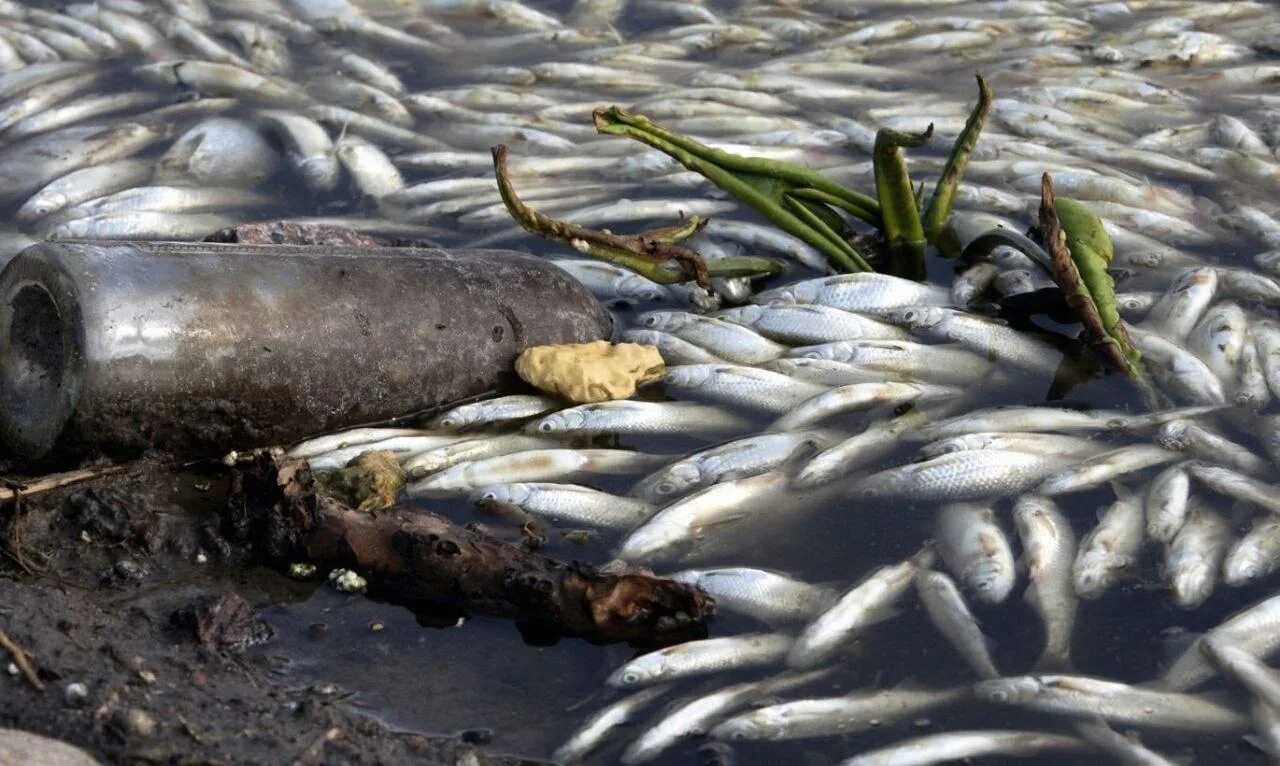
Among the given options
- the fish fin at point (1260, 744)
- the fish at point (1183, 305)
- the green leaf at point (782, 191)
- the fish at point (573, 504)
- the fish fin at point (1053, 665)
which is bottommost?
the fish at point (573, 504)

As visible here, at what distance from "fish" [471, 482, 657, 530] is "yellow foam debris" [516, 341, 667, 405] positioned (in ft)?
2.47

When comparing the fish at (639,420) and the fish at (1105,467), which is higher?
the fish at (1105,467)

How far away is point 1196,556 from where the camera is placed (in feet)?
16.9

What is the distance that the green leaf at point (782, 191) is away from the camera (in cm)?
705

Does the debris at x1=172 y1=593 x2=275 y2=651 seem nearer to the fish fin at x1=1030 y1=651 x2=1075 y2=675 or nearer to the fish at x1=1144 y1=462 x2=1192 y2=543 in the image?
the fish fin at x1=1030 y1=651 x2=1075 y2=675

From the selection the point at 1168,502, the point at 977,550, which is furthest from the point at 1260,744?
the point at 1168,502

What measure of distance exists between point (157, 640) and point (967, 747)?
2499mm

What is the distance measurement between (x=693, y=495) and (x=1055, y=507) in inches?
52.8

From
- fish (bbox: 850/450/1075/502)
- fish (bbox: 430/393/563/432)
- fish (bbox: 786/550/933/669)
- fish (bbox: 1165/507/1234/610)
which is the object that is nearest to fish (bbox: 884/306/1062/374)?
fish (bbox: 850/450/1075/502)

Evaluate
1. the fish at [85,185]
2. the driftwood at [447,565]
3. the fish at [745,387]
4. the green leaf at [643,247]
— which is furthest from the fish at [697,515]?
the fish at [85,185]

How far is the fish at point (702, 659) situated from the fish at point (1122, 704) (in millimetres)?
732

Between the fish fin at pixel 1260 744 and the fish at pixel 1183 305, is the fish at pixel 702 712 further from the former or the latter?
the fish at pixel 1183 305

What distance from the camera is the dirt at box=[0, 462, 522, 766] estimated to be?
404cm

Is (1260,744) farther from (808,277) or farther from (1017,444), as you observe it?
(808,277)
